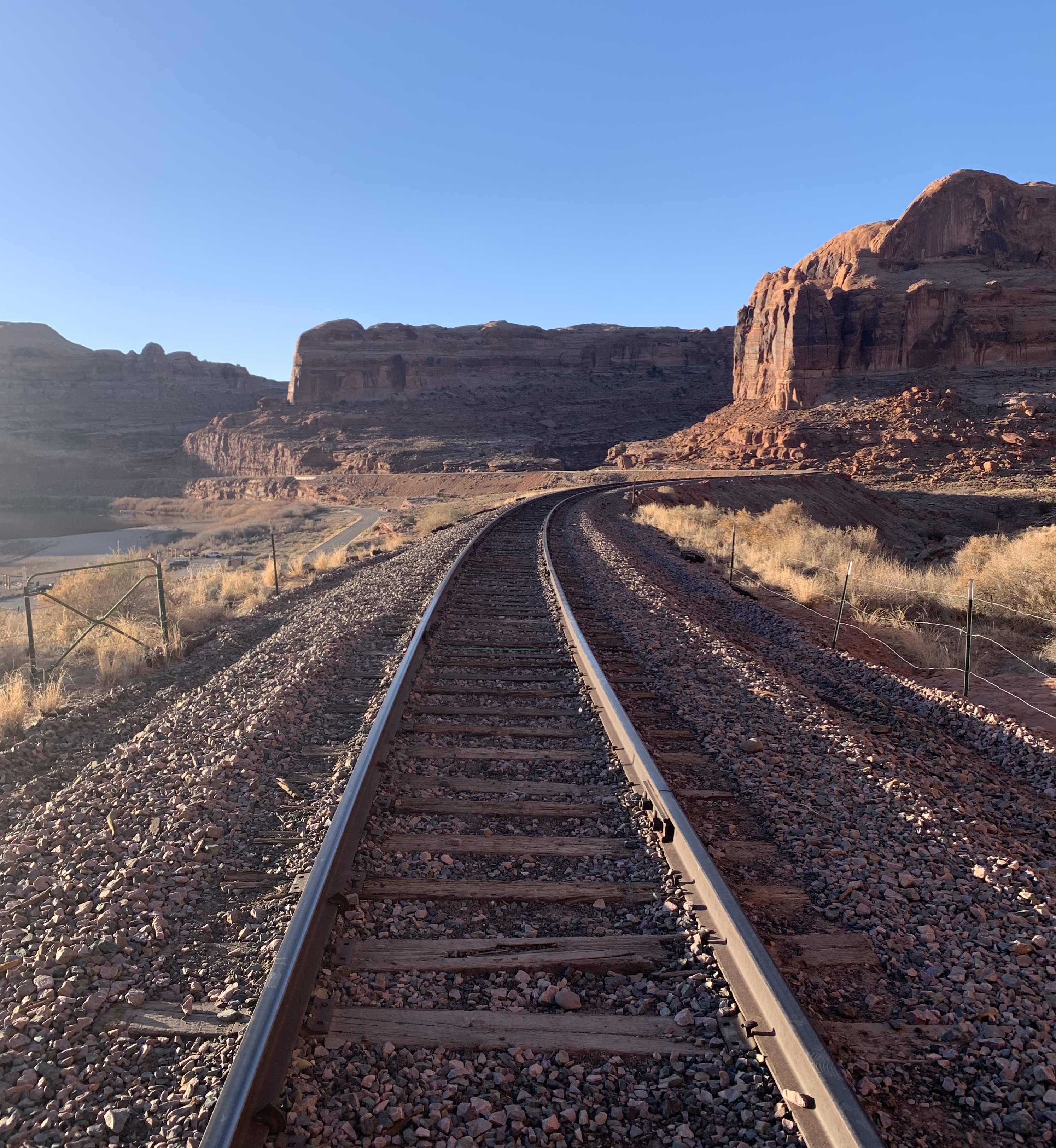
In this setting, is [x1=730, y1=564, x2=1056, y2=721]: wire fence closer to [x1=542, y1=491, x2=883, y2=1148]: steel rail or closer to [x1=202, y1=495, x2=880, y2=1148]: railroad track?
[x1=202, y1=495, x2=880, y2=1148]: railroad track

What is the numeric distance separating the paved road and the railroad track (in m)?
21.3

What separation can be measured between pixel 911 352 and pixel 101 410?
372 ft

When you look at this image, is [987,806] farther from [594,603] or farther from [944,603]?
[944,603]

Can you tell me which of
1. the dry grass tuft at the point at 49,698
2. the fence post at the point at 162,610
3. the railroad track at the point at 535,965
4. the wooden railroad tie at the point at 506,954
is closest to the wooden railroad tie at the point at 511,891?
the railroad track at the point at 535,965

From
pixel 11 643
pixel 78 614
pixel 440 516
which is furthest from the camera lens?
pixel 440 516

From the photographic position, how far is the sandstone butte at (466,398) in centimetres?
8119

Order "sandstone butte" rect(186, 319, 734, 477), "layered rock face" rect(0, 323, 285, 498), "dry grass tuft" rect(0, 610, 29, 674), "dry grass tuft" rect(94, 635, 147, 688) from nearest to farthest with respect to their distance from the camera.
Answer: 1. "dry grass tuft" rect(94, 635, 147, 688)
2. "dry grass tuft" rect(0, 610, 29, 674)
3. "sandstone butte" rect(186, 319, 734, 477)
4. "layered rock face" rect(0, 323, 285, 498)

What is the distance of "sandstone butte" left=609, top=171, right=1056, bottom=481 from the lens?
56938mm

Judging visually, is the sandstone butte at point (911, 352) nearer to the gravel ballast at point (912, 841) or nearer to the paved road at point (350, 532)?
the paved road at point (350, 532)

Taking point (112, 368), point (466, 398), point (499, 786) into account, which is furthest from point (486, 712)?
point (112, 368)

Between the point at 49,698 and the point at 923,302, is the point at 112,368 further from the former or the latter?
the point at 49,698

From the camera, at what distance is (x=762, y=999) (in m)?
2.72

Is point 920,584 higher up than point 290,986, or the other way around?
point 290,986

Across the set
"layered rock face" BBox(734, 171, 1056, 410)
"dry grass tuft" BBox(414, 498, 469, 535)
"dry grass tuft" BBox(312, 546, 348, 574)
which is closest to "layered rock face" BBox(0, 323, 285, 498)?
"dry grass tuft" BBox(414, 498, 469, 535)
